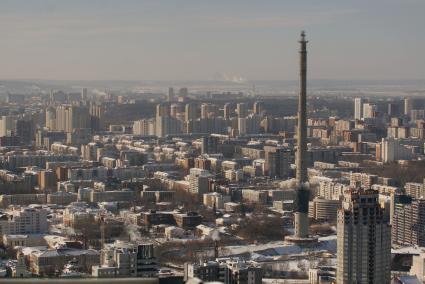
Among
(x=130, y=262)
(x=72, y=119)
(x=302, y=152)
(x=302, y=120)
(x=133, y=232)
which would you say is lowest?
(x=133, y=232)

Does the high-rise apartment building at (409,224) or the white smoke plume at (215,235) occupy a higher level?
the high-rise apartment building at (409,224)

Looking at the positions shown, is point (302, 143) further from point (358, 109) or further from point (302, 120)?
point (358, 109)

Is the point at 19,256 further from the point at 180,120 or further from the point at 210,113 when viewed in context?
the point at 210,113

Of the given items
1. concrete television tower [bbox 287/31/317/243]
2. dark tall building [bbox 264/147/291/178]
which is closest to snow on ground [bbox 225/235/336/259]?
concrete television tower [bbox 287/31/317/243]

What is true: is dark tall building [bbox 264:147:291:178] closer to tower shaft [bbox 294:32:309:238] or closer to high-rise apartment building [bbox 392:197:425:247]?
tower shaft [bbox 294:32:309:238]

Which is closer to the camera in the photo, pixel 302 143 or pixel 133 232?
pixel 133 232

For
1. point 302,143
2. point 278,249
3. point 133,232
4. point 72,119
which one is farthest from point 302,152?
point 72,119

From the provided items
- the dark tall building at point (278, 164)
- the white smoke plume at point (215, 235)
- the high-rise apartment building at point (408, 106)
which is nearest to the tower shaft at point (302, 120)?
the white smoke plume at point (215, 235)

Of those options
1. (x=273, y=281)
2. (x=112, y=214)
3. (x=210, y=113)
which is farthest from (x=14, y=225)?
(x=210, y=113)

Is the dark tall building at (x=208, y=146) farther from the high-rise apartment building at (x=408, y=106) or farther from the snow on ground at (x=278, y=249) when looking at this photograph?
the high-rise apartment building at (x=408, y=106)
